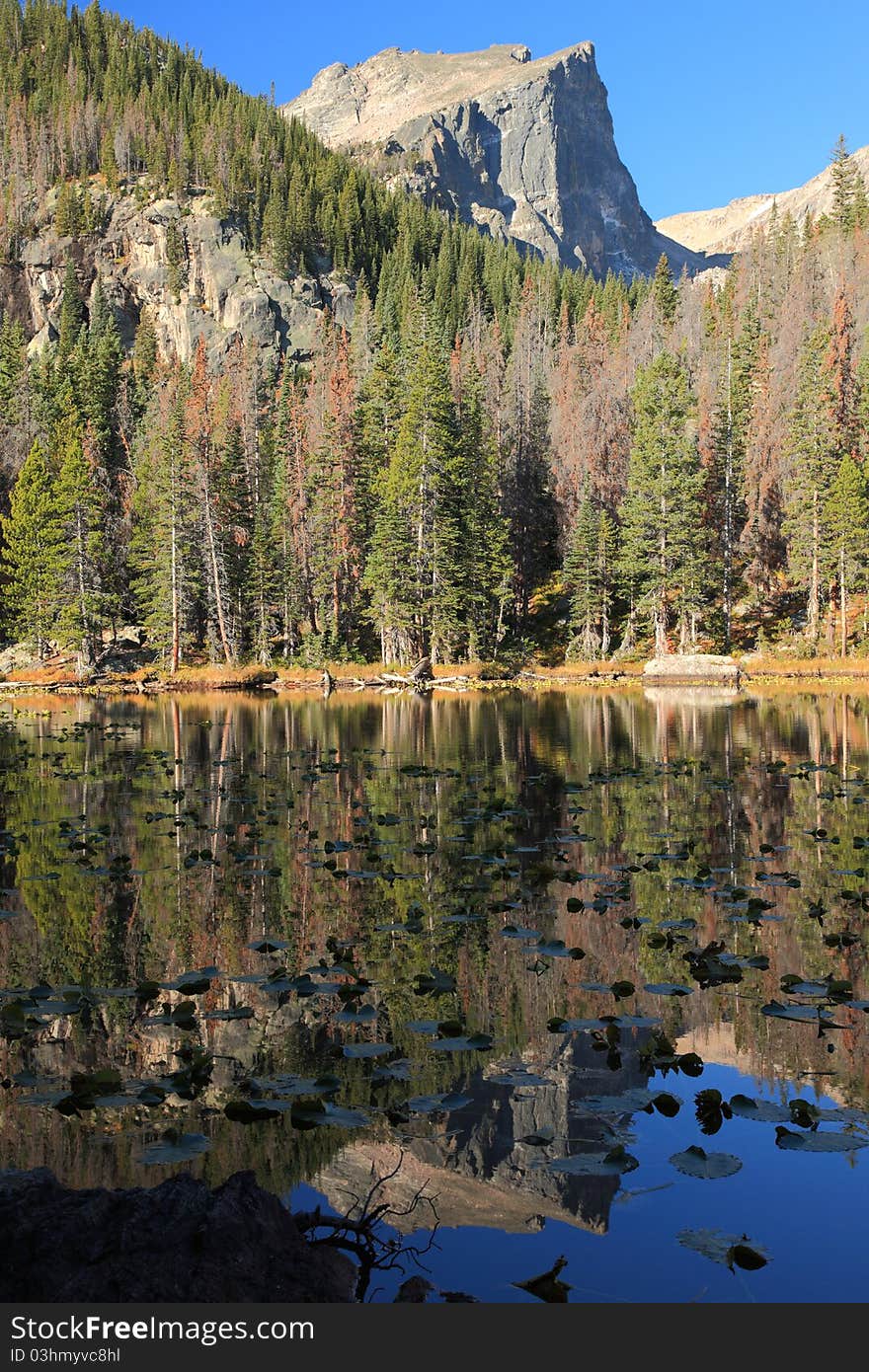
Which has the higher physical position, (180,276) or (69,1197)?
(180,276)

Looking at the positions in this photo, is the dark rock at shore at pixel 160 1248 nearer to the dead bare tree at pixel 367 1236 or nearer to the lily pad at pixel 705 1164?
the dead bare tree at pixel 367 1236

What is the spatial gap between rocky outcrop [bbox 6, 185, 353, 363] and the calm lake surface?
12048 centimetres

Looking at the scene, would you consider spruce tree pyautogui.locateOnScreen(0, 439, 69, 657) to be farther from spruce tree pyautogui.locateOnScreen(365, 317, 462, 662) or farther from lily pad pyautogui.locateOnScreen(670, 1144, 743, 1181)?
lily pad pyautogui.locateOnScreen(670, 1144, 743, 1181)

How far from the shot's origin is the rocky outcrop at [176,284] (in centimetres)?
12519

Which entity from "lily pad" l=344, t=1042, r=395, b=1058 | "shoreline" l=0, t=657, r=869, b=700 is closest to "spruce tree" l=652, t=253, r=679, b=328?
"shoreline" l=0, t=657, r=869, b=700

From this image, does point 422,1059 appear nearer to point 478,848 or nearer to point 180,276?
point 478,848

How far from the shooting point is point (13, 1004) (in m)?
6.28

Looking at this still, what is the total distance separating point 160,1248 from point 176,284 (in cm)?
13654

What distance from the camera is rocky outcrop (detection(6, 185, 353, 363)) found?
411 ft

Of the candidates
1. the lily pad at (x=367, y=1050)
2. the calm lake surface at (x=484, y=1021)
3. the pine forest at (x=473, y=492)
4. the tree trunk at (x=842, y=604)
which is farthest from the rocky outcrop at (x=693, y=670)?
the lily pad at (x=367, y=1050)

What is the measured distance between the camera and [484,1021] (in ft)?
21.3

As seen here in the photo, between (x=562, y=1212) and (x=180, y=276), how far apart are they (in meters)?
137

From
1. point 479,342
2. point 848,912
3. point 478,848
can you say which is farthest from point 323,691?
point 479,342

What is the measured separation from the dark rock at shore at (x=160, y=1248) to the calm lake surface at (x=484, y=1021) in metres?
0.48
